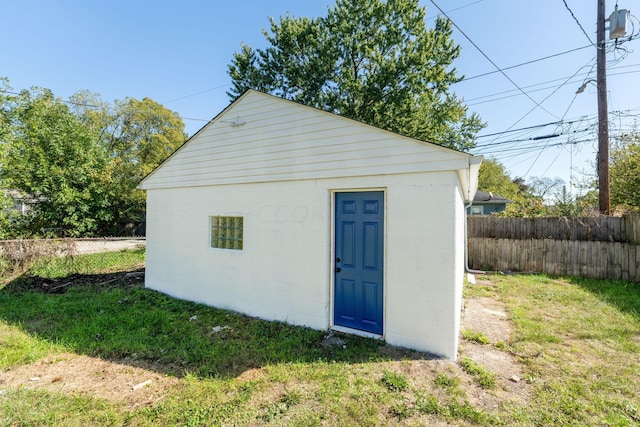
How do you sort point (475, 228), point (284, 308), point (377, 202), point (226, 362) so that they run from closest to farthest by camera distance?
point (226, 362) < point (377, 202) < point (284, 308) < point (475, 228)

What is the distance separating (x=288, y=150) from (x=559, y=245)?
9.15 m

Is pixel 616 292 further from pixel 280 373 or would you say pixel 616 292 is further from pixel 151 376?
pixel 151 376

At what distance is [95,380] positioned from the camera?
3334 millimetres

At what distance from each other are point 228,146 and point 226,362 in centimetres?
393

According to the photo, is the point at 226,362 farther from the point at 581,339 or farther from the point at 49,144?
the point at 49,144

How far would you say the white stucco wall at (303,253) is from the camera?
3.69 m

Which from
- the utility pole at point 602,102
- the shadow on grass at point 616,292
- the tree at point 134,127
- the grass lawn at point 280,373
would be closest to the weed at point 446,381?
the grass lawn at point 280,373

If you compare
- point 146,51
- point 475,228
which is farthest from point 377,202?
point 146,51

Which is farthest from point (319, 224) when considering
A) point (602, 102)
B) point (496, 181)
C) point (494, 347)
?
point (496, 181)

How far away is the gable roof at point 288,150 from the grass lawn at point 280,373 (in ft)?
8.29

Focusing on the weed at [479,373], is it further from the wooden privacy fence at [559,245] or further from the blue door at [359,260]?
the wooden privacy fence at [559,245]

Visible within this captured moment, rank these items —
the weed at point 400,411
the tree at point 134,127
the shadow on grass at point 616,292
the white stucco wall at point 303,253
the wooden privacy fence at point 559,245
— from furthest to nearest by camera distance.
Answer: the tree at point 134,127
the wooden privacy fence at point 559,245
the shadow on grass at point 616,292
the white stucco wall at point 303,253
the weed at point 400,411

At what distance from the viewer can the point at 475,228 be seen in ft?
34.2

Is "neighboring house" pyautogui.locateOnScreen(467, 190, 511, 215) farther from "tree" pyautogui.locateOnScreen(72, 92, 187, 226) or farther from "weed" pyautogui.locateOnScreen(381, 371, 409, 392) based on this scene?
"tree" pyautogui.locateOnScreen(72, 92, 187, 226)
